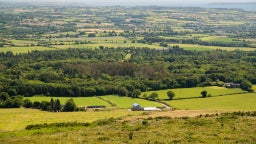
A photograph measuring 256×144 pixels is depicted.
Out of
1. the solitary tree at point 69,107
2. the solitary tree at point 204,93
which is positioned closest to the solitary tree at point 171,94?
the solitary tree at point 204,93

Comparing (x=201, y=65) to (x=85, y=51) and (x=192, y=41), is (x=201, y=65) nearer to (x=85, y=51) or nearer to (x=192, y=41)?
(x=85, y=51)

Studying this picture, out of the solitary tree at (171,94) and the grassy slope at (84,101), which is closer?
the grassy slope at (84,101)

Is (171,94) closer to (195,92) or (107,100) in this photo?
(195,92)

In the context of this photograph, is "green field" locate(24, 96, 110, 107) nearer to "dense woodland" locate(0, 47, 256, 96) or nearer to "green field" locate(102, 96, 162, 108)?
"green field" locate(102, 96, 162, 108)

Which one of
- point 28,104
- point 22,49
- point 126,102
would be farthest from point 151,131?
point 22,49

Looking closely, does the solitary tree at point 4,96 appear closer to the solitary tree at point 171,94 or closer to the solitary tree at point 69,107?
the solitary tree at point 69,107

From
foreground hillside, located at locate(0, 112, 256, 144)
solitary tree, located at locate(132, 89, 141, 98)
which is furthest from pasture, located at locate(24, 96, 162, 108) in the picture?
foreground hillside, located at locate(0, 112, 256, 144)
